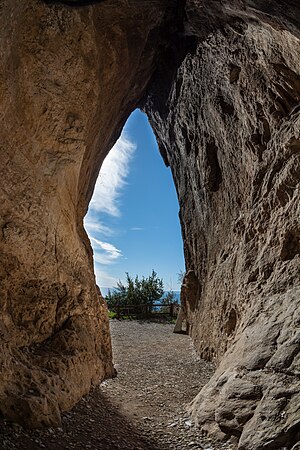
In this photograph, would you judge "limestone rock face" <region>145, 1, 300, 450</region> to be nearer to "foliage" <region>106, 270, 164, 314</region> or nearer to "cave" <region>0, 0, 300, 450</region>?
"cave" <region>0, 0, 300, 450</region>

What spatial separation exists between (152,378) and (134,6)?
32.7 ft

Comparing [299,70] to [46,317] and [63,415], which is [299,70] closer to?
[46,317]

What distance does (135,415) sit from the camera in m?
5.61

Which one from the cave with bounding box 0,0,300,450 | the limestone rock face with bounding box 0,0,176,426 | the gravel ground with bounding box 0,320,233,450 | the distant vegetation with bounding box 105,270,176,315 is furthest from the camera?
the distant vegetation with bounding box 105,270,176,315

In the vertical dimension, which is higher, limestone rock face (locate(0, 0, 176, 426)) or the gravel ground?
limestone rock face (locate(0, 0, 176, 426))

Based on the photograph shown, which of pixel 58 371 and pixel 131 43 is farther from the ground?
pixel 131 43

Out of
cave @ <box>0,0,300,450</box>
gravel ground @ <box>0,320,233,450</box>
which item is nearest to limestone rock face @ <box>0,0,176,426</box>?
cave @ <box>0,0,300,450</box>

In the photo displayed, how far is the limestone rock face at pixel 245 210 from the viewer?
4.27 meters

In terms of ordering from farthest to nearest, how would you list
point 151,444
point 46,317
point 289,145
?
point 289,145
point 46,317
point 151,444

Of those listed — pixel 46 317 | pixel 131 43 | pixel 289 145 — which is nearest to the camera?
pixel 46 317

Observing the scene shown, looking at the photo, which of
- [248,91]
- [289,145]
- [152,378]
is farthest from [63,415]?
[248,91]

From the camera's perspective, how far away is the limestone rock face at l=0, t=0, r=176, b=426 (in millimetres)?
4633

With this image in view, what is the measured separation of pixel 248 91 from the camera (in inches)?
316

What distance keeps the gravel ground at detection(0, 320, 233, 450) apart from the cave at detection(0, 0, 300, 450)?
257mm
